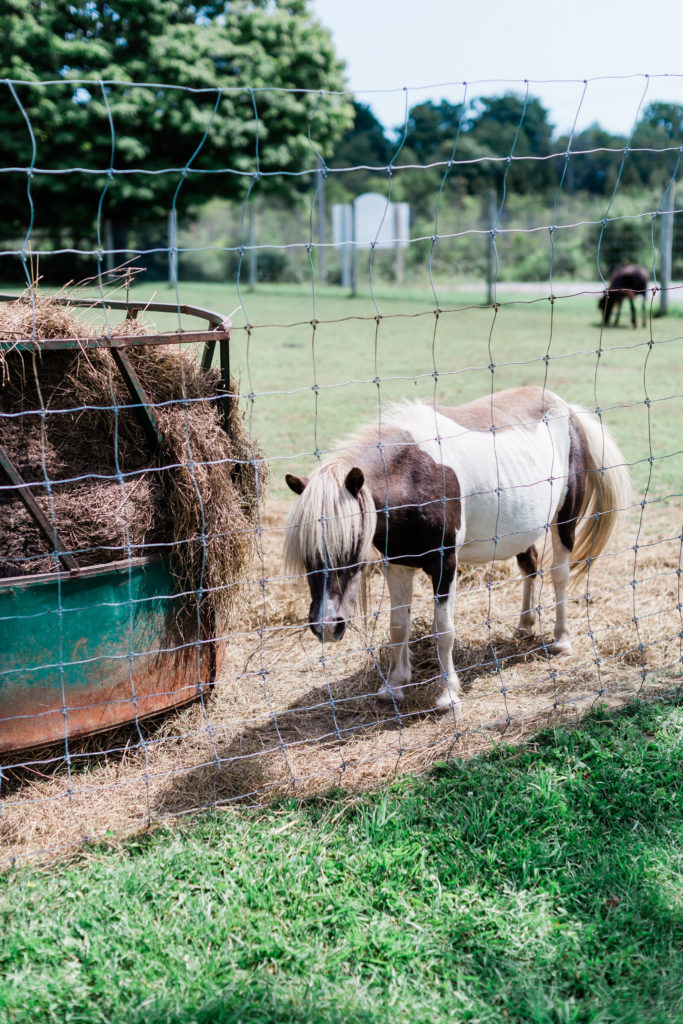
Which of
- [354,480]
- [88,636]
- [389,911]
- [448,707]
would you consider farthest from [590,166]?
[389,911]

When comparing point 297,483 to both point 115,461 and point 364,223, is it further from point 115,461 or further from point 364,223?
point 364,223

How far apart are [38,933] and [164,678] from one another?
117cm

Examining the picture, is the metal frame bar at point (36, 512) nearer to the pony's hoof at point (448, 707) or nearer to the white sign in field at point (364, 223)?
the pony's hoof at point (448, 707)

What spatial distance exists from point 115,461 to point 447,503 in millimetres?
1491

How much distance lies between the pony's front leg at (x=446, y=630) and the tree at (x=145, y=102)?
24.4m

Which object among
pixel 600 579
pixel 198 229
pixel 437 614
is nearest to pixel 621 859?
pixel 437 614

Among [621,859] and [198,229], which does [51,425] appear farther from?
[198,229]

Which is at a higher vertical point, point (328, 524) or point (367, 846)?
point (328, 524)

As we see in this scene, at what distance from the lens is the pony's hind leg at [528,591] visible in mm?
4816

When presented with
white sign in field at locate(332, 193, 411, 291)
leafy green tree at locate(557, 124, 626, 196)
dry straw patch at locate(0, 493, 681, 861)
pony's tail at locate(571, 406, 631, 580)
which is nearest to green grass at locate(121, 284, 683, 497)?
pony's tail at locate(571, 406, 631, 580)

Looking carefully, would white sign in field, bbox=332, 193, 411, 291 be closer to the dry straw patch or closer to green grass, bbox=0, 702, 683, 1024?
the dry straw patch

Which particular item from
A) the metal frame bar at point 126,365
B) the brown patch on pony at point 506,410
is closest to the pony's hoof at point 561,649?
the brown patch on pony at point 506,410

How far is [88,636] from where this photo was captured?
334 cm

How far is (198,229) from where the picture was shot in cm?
3519
